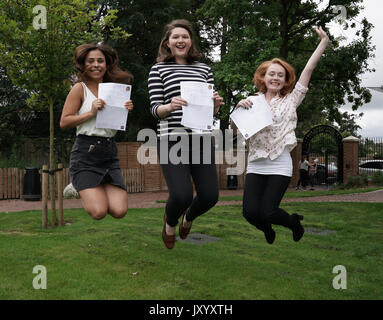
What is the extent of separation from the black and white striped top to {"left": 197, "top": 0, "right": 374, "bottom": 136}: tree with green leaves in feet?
35.5

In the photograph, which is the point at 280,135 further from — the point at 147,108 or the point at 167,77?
the point at 147,108

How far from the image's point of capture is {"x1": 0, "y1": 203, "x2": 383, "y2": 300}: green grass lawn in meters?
5.47

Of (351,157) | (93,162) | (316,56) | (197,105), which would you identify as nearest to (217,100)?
(197,105)

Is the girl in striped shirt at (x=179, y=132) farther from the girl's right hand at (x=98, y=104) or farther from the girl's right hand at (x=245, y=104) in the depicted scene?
the girl's right hand at (x=98, y=104)

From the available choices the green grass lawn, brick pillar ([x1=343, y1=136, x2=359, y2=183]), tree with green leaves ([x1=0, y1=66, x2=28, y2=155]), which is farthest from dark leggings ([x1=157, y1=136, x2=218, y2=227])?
brick pillar ([x1=343, y1=136, x2=359, y2=183])

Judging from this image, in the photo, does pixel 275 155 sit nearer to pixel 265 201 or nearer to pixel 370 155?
pixel 265 201

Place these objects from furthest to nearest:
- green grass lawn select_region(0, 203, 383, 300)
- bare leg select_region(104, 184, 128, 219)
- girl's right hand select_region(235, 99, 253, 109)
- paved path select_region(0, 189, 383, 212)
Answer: paved path select_region(0, 189, 383, 212) → green grass lawn select_region(0, 203, 383, 300) → bare leg select_region(104, 184, 128, 219) → girl's right hand select_region(235, 99, 253, 109)

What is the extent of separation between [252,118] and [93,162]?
159 centimetres

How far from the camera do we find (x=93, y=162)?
14.3ft

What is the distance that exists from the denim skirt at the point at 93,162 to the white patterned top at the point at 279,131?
4.57ft

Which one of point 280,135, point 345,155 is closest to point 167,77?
point 280,135

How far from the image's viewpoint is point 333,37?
25203mm

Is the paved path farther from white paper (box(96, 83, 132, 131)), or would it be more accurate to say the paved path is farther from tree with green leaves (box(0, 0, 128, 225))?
white paper (box(96, 83, 132, 131))
